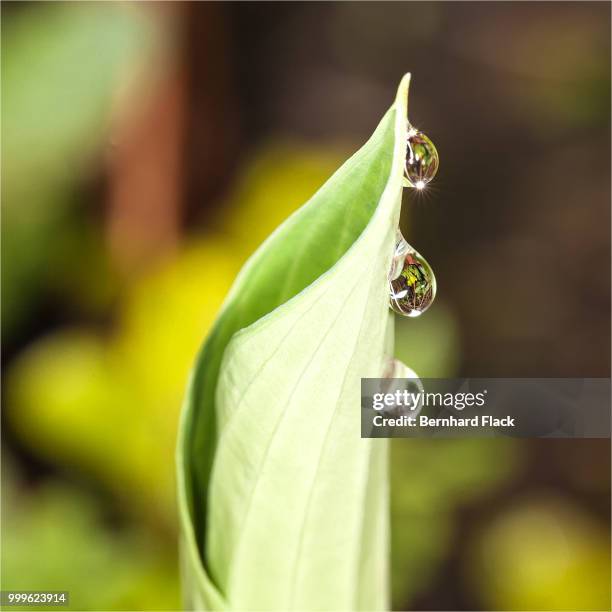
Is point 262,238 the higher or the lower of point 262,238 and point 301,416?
the higher

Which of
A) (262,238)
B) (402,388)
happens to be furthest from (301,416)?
(262,238)

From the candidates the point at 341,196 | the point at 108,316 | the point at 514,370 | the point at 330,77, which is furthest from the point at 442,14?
the point at 341,196

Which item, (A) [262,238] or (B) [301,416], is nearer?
(B) [301,416]

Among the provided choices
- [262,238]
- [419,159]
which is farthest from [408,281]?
[262,238]

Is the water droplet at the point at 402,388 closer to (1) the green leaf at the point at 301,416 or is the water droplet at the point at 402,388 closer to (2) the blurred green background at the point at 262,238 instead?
(1) the green leaf at the point at 301,416

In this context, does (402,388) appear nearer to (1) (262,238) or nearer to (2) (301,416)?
(2) (301,416)

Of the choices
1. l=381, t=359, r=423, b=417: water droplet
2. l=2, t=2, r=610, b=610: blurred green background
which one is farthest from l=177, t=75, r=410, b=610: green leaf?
l=2, t=2, r=610, b=610: blurred green background
